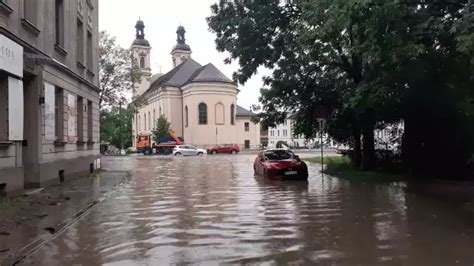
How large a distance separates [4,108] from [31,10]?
12.0ft

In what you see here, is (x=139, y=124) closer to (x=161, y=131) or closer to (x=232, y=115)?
(x=232, y=115)

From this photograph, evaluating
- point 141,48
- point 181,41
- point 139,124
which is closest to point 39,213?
point 141,48

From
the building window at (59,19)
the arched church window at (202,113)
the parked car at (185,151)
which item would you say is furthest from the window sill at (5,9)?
the arched church window at (202,113)

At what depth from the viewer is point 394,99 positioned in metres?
17.1

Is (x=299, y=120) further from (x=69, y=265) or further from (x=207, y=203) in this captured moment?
(x=69, y=265)

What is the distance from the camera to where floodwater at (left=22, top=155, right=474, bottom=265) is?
7.18 m

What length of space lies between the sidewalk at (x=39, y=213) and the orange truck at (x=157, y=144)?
50203 millimetres

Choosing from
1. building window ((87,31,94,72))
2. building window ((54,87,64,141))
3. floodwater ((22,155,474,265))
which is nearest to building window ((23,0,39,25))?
building window ((54,87,64,141))

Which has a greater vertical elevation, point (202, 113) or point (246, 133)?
point (202, 113)

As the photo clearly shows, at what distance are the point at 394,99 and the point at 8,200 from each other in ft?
39.0

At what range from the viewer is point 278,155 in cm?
2252

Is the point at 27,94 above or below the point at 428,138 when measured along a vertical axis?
above

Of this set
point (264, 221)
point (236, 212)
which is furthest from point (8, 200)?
point (264, 221)

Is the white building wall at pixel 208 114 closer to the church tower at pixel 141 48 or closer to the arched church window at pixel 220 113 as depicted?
the arched church window at pixel 220 113
